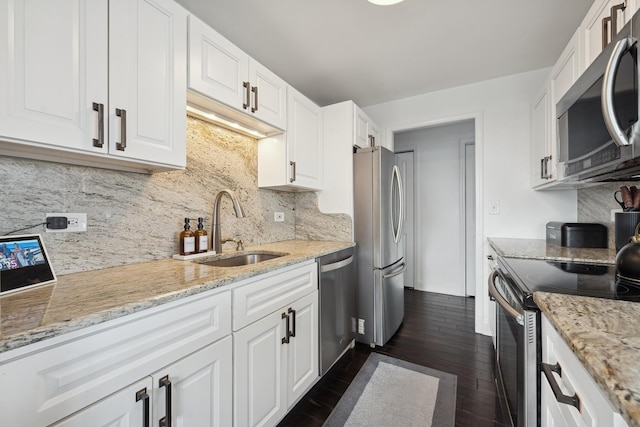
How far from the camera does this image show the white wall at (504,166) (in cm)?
238

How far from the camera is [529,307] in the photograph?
2.91ft

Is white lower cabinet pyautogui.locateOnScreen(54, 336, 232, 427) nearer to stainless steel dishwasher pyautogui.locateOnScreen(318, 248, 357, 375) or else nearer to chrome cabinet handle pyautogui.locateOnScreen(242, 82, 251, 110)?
stainless steel dishwasher pyautogui.locateOnScreen(318, 248, 357, 375)

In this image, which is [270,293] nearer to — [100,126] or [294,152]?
[100,126]

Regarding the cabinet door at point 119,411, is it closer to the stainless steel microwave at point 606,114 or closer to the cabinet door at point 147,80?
the cabinet door at point 147,80

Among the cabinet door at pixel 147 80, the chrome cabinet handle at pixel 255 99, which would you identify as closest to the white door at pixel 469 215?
the chrome cabinet handle at pixel 255 99

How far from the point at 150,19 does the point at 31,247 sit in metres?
1.08

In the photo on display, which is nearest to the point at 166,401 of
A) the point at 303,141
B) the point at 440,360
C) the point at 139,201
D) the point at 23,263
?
the point at 23,263

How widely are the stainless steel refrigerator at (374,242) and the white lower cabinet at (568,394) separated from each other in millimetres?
1432

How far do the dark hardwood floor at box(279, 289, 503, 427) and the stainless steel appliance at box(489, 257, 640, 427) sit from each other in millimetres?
369

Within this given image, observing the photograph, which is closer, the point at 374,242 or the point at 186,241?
the point at 186,241

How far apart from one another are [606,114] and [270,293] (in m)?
1.47

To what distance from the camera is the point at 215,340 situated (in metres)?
1.04

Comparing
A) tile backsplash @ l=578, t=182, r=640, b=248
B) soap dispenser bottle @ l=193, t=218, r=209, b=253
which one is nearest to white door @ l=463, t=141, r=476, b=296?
tile backsplash @ l=578, t=182, r=640, b=248

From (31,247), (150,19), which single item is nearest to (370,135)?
(150,19)
